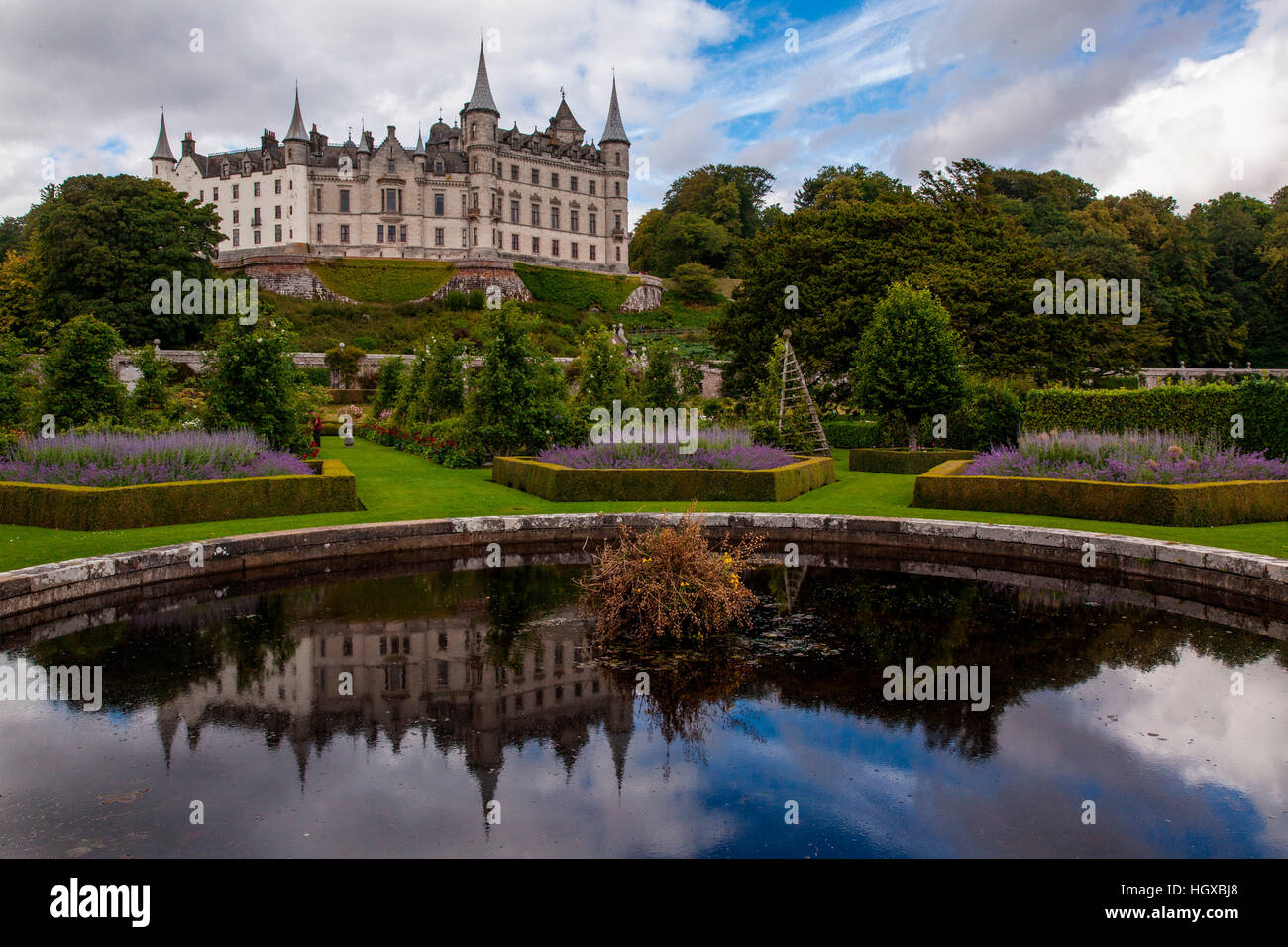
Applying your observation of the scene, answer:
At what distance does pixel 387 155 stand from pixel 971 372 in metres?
55.6

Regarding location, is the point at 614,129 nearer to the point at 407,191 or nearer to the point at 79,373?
the point at 407,191

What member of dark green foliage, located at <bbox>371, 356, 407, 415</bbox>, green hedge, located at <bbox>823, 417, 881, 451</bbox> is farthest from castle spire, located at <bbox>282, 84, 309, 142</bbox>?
green hedge, located at <bbox>823, 417, 881, 451</bbox>

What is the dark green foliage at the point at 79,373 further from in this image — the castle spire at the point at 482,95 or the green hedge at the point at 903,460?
the castle spire at the point at 482,95

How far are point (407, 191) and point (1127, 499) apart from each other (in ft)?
215

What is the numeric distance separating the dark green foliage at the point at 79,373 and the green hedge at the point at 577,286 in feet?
173

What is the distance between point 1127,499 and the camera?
11453 mm

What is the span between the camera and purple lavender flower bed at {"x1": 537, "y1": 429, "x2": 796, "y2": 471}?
578 inches

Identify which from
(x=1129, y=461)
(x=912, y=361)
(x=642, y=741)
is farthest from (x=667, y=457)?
(x=642, y=741)

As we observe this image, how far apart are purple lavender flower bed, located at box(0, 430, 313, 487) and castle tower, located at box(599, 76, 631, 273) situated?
66.3 m

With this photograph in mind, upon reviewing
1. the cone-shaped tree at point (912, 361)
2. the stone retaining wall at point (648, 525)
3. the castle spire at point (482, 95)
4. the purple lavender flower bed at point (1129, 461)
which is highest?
the castle spire at point (482, 95)

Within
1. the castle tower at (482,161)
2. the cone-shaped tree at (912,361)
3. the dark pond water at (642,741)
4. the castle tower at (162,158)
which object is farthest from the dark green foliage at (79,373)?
the castle tower at (162,158)

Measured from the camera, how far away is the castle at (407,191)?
2618 inches
